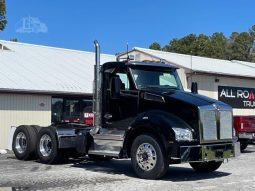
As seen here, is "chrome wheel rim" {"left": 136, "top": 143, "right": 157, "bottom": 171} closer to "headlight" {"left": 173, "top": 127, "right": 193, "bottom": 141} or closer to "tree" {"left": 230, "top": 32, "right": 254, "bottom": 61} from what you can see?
"headlight" {"left": 173, "top": 127, "right": 193, "bottom": 141}

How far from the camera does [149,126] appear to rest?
11211 mm

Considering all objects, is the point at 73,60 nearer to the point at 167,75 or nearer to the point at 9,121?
the point at 9,121

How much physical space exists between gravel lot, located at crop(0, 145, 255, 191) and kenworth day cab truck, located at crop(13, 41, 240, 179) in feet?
1.44

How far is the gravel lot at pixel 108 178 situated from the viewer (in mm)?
10055

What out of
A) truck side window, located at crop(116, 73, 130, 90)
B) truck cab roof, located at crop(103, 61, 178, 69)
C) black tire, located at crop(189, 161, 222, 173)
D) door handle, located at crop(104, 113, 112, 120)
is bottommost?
black tire, located at crop(189, 161, 222, 173)

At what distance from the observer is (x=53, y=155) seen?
14.0 m

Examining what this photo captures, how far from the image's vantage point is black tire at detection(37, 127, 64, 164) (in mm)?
13945

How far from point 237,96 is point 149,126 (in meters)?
23.1

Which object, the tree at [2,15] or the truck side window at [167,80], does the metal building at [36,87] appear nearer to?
the truck side window at [167,80]

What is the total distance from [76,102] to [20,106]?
2.67 m

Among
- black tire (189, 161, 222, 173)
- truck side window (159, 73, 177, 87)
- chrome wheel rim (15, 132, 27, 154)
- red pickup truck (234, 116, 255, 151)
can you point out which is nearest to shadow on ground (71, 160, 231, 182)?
black tire (189, 161, 222, 173)

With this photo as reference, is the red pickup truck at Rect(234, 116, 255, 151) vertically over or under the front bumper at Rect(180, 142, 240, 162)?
over

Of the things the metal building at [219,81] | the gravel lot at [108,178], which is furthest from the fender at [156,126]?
the metal building at [219,81]

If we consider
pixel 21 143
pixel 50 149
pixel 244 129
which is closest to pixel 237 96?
pixel 244 129
